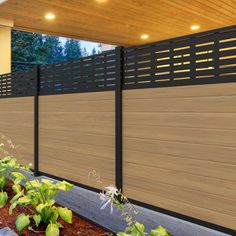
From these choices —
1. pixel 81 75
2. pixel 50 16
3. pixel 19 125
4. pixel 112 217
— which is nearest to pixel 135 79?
pixel 81 75

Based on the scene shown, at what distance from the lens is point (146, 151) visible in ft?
9.04

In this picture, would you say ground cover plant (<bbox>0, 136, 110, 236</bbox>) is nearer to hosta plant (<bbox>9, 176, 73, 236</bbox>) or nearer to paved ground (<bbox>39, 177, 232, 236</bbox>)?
hosta plant (<bbox>9, 176, 73, 236</bbox>)

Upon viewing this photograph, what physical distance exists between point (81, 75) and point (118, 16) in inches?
138

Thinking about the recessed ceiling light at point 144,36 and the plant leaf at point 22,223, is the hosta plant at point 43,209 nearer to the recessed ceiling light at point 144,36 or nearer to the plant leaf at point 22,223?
the plant leaf at point 22,223

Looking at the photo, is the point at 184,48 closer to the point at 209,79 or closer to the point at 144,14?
the point at 209,79

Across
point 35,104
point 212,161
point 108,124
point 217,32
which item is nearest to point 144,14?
point 35,104

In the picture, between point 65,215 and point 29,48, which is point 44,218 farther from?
point 29,48

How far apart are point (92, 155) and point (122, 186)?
0.57 m

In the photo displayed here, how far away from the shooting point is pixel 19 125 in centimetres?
495

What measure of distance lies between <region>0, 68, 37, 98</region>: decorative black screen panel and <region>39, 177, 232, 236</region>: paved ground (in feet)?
5.85

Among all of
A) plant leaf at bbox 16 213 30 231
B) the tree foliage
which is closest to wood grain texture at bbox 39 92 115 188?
plant leaf at bbox 16 213 30 231

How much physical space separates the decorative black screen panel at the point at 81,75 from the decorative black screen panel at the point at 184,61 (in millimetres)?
258

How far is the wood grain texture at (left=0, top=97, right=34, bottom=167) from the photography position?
4.63 metres

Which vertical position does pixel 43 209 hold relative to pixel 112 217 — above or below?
above
